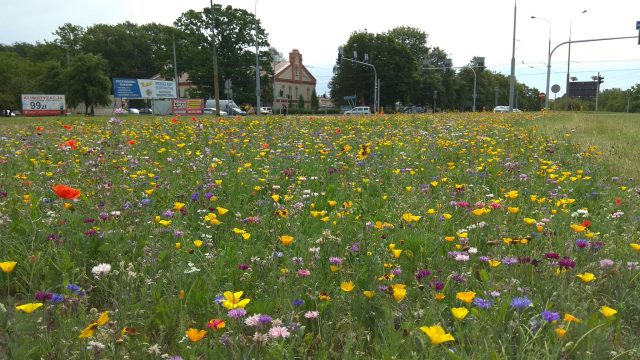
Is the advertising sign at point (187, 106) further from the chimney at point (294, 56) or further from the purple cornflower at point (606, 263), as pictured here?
the chimney at point (294, 56)

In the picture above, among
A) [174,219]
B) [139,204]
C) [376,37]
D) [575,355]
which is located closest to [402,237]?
[575,355]

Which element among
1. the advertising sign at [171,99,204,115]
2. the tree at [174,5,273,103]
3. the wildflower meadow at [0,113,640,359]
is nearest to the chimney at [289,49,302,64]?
the tree at [174,5,273,103]

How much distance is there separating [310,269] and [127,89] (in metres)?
48.5

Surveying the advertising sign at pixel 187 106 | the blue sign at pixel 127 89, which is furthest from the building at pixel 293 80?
the advertising sign at pixel 187 106

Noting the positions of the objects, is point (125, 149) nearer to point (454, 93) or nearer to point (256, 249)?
point (256, 249)

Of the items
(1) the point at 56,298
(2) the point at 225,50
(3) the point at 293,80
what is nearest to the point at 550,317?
(1) the point at 56,298

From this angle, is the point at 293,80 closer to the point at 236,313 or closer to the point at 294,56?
the point at 294,56

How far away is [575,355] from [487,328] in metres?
0.32

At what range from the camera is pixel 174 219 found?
10.6 feet

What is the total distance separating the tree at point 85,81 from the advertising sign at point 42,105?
1442 centimetres

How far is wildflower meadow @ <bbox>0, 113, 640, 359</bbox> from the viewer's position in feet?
5.74

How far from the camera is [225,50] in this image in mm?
64250

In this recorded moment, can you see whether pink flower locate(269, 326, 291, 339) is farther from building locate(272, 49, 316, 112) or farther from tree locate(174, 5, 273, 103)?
building locate(272, 49, 316, 112)

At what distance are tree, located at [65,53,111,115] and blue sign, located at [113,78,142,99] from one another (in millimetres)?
8985
